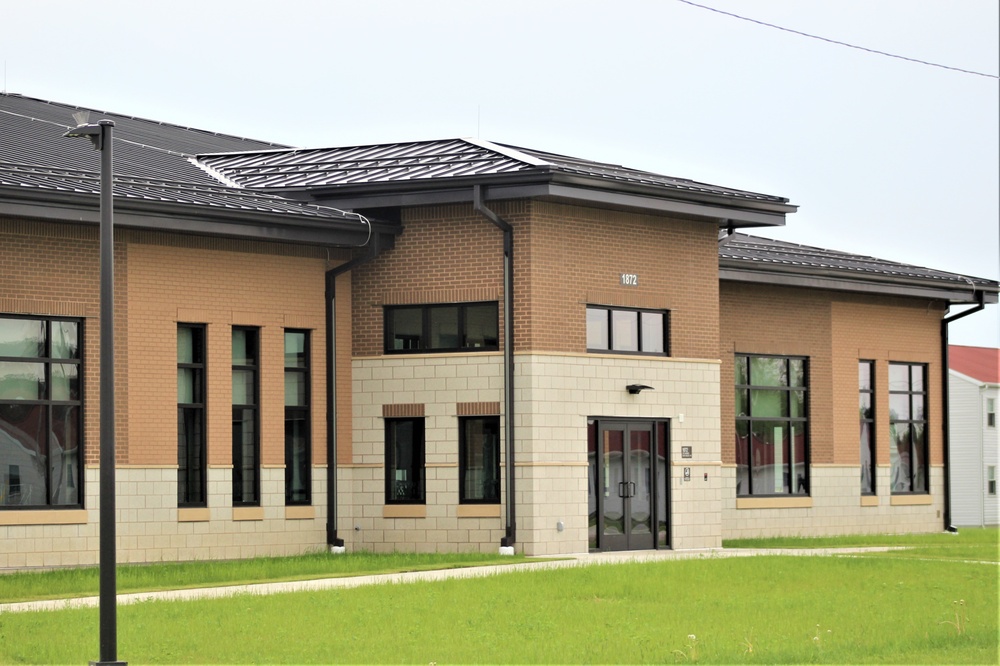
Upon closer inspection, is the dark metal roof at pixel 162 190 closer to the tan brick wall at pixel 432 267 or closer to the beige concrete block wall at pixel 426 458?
the tan brick wall at pixel 432 267

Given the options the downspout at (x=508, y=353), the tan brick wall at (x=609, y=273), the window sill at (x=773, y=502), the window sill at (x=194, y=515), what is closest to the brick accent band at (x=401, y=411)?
the downspout at (x=508, y=353)

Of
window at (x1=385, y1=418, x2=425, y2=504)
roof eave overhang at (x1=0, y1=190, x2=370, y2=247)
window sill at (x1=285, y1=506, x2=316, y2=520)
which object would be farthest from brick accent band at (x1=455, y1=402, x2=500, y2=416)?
roof eave overhang at (x1=0, y1=190, x2=370, y2=247)

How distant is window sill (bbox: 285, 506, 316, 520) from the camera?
2731 cm

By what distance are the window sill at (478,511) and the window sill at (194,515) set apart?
4.01 meters

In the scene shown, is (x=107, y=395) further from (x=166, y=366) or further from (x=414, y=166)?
(x=414, y=166)

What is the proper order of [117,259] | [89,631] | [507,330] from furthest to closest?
[507,330]
[117,259]
[89,631]

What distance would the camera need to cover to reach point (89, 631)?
637 inches

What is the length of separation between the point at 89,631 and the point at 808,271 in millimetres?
21404

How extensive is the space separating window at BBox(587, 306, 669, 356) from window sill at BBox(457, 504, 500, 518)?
309 cm

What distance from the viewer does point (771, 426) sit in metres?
35.0

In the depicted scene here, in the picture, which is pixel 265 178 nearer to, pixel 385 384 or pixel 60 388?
pixel 385 384

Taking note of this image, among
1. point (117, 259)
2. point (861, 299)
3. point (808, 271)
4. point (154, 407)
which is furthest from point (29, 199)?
point (861, 299)

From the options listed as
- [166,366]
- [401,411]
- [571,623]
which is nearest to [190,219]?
[166,366]

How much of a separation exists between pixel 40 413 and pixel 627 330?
9.69 meters
